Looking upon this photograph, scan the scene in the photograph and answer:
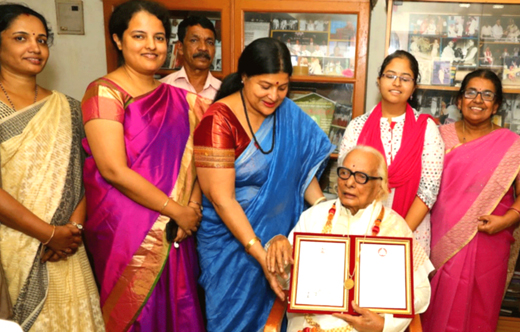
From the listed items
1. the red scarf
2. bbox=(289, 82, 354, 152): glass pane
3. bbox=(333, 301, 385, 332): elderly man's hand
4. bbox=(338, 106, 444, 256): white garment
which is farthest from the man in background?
bbox=(333, 301, 385, 332): elderly man's hand

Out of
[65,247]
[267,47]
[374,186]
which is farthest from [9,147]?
[374,186]

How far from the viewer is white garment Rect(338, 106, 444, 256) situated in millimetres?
2490

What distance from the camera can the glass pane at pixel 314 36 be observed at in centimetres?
318

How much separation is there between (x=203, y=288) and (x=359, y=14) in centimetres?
197

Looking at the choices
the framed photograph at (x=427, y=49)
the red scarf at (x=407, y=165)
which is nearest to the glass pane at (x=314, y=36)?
the framed photograph at (x=427, y=49)

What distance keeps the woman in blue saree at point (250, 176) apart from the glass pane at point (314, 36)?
96cm

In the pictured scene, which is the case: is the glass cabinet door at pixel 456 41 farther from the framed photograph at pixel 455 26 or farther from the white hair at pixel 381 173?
the white hair at pixel 381 173

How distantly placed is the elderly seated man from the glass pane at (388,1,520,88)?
1.36 metres

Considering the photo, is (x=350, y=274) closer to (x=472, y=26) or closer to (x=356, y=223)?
(x=356, y=223)

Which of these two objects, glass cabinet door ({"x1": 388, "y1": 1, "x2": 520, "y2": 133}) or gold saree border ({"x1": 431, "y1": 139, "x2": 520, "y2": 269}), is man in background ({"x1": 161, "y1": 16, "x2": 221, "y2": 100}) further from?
gold saree border ({"x1": 431, "y1": 139, "x2": 520, "y2": 269})

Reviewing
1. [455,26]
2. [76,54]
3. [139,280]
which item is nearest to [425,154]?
[455,26]

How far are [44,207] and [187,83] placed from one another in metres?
1.27

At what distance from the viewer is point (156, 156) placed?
7.21 feet

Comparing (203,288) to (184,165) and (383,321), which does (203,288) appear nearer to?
(184,165)
